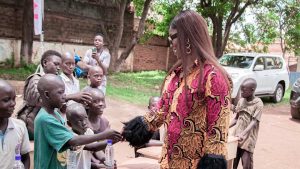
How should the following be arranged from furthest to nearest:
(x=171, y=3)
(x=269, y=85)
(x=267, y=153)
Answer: (x=171, y=3) < (x=269, y=85) < (x=267, y=153)

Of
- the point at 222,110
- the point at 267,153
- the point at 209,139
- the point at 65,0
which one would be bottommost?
the point at 267,153

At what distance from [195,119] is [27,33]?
37.8ft

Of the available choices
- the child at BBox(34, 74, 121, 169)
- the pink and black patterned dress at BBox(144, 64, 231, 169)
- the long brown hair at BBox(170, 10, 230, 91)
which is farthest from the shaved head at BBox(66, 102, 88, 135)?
the long brown hair at BBox(170, 10, 230, 91)

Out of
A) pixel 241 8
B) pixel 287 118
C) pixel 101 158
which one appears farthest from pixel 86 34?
pixel 101 158

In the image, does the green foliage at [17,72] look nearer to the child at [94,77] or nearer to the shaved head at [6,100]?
the child at [94,77]

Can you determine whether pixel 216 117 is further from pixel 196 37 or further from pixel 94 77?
pixel 94 77

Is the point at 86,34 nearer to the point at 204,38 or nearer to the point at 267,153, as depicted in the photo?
the point at 267,153

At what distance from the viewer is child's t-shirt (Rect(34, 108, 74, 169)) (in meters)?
2.24

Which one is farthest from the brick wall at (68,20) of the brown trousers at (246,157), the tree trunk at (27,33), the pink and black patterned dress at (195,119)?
the pink and black patterned dress at (195,119)

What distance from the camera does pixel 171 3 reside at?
52.7 feet

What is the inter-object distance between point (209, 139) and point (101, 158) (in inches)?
53.6

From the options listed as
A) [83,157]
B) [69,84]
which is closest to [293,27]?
[69,84]

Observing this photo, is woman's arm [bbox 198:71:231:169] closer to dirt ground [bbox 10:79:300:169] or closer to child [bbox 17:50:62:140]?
child [bbox 17:50:62:140]

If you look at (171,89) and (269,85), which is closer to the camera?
(171,89)
